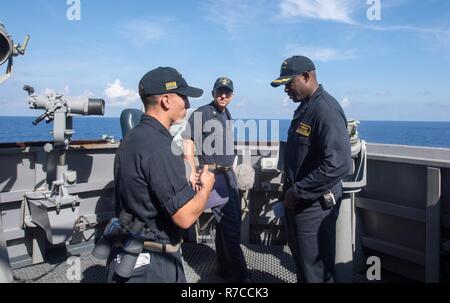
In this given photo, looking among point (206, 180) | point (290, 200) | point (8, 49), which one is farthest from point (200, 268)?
point (8, 49)

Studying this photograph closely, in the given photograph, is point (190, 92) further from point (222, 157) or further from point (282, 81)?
point (222, 157)

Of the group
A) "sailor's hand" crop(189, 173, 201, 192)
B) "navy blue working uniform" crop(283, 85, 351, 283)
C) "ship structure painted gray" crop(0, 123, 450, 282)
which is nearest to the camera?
"sailor's hand" crop(189, 173, 201, 192)

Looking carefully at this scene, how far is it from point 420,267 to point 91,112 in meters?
3.26

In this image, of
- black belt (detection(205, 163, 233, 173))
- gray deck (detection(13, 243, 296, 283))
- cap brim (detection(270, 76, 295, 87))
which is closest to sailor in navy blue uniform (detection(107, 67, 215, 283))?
cap brim (detection(270, 76, 295, 87))

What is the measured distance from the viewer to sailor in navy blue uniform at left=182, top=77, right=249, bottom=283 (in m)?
3.26

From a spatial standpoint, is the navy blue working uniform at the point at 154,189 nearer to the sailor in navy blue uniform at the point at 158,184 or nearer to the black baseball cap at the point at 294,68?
the sailor in navy blue uniform at the point at 158,184

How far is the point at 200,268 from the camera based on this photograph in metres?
3.62

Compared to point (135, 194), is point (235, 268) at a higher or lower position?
lower

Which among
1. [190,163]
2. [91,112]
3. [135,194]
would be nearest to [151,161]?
[135,194]

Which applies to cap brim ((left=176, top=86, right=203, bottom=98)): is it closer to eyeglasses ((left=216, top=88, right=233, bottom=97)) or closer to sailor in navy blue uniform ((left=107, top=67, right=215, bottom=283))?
sailor in navy blue uniform ((left=107, top=67, right=215, bottom=283))

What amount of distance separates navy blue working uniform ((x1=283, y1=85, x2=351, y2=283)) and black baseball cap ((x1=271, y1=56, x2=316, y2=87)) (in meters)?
0.17

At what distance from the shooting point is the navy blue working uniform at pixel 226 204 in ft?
10.7
